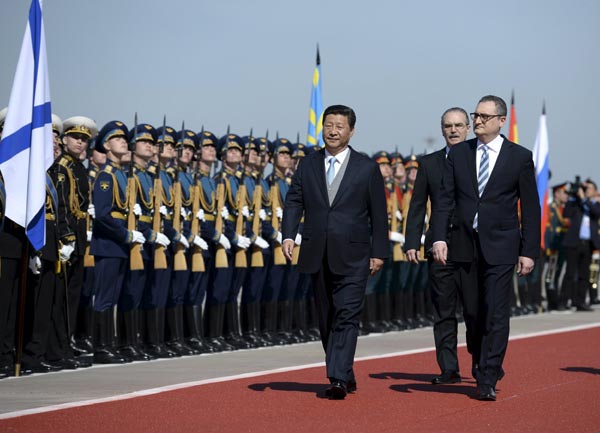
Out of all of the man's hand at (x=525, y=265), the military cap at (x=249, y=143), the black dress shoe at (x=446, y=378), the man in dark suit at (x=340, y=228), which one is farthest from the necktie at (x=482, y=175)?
the military cap at (x=249, y=143)

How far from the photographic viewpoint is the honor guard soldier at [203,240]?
557 inches

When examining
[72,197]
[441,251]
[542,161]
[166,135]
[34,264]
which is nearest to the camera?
[441,251]

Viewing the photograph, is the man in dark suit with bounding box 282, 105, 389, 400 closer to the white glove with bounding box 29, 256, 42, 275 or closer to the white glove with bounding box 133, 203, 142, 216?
the white glove with bounding box 29, 256, 42, 275

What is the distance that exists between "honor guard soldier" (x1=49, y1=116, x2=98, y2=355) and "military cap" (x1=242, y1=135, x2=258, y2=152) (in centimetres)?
242

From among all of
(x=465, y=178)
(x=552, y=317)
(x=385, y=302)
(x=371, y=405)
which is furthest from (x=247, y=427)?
(x=552, y=317)

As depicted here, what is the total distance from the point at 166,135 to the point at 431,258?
3.64m

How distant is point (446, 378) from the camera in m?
10.9

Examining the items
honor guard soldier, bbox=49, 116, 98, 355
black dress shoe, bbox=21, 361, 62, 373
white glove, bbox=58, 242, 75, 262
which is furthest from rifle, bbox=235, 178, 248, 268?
black dress shoe, bbox=21, 361, 62, 373

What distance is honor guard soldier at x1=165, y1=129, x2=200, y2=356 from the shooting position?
44.9 feet

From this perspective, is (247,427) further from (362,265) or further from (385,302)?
(385,302)

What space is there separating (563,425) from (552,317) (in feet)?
45.0

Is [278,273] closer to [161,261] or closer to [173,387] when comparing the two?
[161,261]

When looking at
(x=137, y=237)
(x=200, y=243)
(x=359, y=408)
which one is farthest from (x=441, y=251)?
(x=200, y=243)

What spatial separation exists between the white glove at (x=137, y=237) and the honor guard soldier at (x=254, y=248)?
7.31 feet
